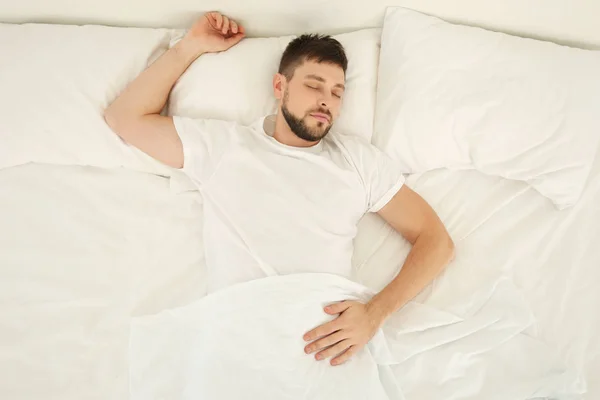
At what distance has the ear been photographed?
1.40m

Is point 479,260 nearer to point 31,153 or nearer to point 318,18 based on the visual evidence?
point 318,18

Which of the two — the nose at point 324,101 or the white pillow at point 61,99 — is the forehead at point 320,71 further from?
the white pillow at point 61,99

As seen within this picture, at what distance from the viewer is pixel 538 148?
1.39 meters

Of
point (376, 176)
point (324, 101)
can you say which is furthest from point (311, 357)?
point (324, 101)

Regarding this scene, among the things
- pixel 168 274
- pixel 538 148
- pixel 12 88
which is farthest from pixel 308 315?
pixel 12 88

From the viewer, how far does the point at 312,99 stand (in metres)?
1.34

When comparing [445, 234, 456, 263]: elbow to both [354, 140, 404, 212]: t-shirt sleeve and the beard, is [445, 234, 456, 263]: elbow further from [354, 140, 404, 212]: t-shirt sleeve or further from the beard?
the beard

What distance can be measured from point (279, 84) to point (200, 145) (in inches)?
10.2

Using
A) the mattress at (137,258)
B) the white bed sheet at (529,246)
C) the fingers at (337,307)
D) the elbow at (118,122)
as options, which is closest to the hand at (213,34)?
the elbow at (118,122)

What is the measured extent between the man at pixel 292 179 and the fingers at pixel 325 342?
0.09 ft

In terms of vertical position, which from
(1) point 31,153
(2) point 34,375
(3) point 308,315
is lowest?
(2) point 34,375

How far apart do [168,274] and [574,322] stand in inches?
37.2


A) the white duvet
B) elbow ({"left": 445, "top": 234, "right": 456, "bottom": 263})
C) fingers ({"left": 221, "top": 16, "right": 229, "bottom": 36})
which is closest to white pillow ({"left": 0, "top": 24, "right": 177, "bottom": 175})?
fingers ({"left": 221, "top": 16, "right": 229, "bottom": 36})

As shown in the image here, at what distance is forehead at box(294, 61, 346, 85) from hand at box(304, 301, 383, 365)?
54 cm
